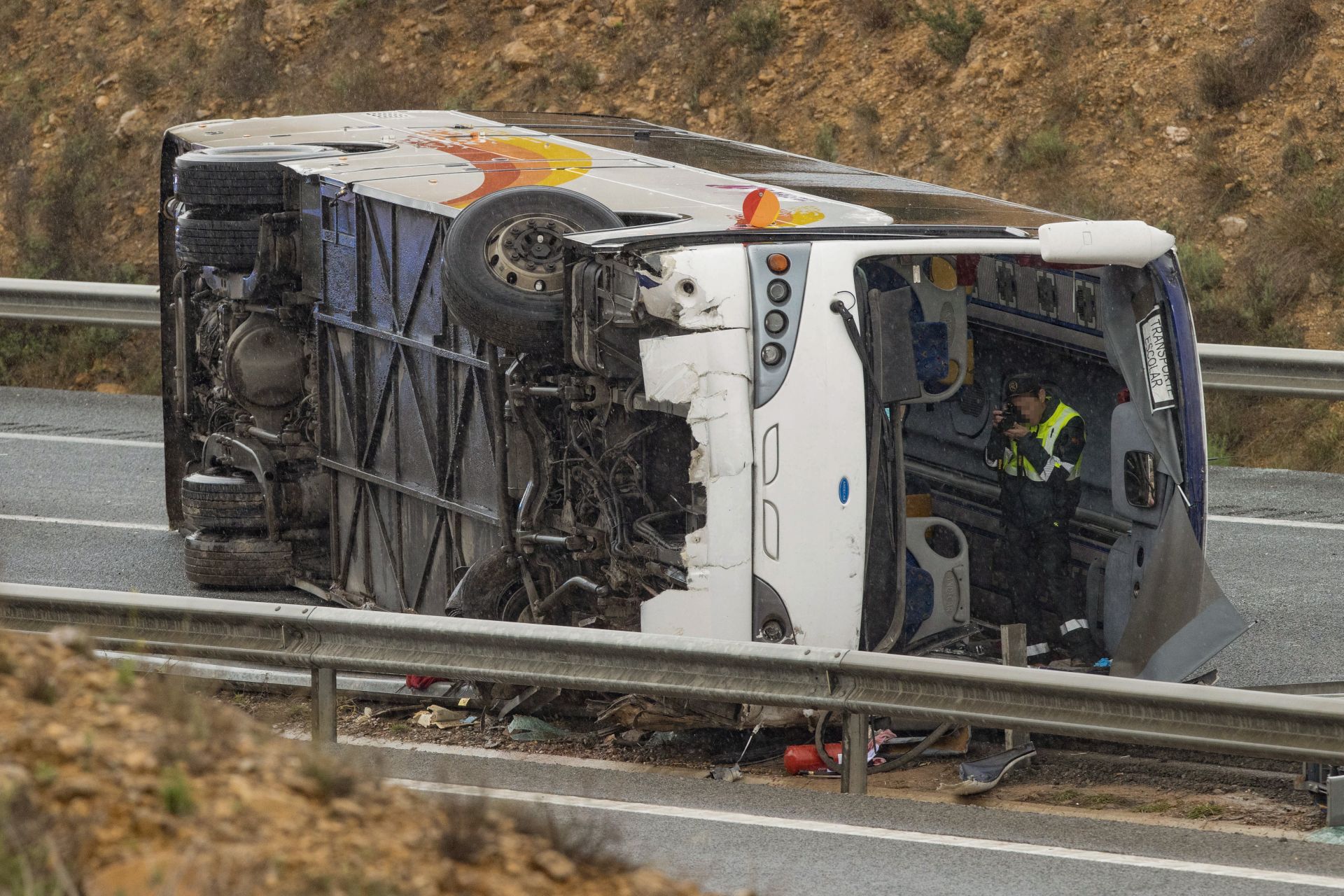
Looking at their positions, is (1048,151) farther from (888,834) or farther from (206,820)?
(206,820)

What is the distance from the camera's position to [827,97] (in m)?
19.3

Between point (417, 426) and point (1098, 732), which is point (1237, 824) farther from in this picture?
point (417, 426)

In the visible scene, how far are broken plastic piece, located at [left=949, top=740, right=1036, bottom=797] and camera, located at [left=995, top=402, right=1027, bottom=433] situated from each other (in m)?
1.86

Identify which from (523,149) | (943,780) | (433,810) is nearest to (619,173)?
(523,149)

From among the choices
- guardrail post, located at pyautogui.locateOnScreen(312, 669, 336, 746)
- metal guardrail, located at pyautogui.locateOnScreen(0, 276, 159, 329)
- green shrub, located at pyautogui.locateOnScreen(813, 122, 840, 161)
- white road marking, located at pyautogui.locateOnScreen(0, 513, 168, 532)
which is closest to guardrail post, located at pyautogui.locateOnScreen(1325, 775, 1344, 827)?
guardrail post, located at pyautogui.locateOnScreen(312, 669, 336, 746)

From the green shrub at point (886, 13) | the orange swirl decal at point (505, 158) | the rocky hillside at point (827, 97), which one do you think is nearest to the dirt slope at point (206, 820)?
the orange swirl decal at point (505, 158)

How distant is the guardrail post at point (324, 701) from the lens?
729cm

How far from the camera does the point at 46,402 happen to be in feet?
50.6

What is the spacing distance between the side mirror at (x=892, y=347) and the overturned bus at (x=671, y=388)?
0.04 ft

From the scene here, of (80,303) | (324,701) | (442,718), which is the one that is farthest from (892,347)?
(80,303)

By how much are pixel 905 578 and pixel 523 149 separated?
343cm

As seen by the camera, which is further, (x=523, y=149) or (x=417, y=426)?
(x=523, y=149)

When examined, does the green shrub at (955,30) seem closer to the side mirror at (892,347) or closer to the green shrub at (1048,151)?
the green shrub at (1048,151)

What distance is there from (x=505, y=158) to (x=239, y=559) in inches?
109
